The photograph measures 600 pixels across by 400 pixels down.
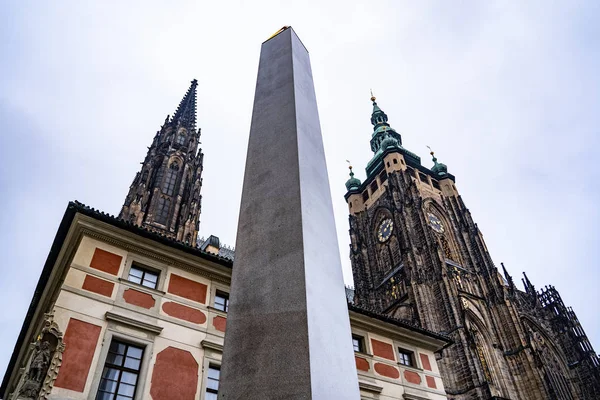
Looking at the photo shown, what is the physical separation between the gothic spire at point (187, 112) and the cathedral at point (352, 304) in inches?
9.6

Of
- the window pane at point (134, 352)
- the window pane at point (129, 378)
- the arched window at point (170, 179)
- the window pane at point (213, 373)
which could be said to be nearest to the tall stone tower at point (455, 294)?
the arched window at point (170, 179)

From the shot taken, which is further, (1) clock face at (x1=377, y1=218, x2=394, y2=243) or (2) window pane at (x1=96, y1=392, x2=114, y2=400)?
(1) clock face at (x1=377, y1=218, x2=394, y2=243)

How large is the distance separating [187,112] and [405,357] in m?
48.6

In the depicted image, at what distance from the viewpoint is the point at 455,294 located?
38719 millimetres

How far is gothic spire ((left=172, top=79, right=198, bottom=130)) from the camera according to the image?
5450 cm

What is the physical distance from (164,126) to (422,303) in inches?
1347

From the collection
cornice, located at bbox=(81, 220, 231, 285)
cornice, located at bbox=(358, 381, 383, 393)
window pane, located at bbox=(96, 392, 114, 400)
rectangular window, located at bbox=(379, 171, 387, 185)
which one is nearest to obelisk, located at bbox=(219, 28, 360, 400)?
window pane, located at bbox=(96, 392, 114, 400)

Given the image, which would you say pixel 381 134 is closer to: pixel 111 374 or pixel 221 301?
pixel 221 301

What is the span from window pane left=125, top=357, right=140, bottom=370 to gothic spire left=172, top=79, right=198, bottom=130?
1806 inches

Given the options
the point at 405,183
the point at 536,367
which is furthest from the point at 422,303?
the point at 405,183

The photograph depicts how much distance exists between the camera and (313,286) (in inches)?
137

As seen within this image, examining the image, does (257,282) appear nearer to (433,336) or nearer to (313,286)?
(313,286)

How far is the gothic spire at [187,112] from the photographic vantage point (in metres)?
54.5

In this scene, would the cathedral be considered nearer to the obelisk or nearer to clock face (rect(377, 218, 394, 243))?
clock face (rect(377, 218, 394, 243))
